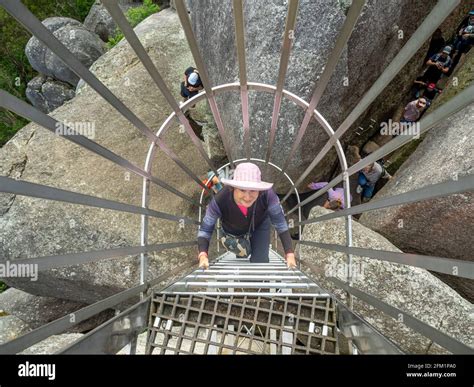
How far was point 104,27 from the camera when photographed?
16.5m

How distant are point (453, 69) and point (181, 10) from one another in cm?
747

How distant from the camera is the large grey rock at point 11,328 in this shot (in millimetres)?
7488

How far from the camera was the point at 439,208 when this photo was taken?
15.8 ft

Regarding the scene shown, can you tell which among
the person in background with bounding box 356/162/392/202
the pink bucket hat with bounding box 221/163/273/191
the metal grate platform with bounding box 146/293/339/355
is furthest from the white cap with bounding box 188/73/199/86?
the metal grate platform with bounding box 146/293/339/355

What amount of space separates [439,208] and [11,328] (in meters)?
9.13

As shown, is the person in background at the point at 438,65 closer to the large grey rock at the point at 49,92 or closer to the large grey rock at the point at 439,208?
the large grey rock at the point at 439,208

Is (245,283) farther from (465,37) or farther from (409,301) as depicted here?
(465,37)

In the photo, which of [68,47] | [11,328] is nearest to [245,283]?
[11,328]

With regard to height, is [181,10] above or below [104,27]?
below

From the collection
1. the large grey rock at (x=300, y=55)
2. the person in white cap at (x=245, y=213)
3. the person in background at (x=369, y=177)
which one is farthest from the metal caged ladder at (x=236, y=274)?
the person in background at (x=369, y=177)

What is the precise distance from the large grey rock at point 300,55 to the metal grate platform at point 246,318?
3855 mm
